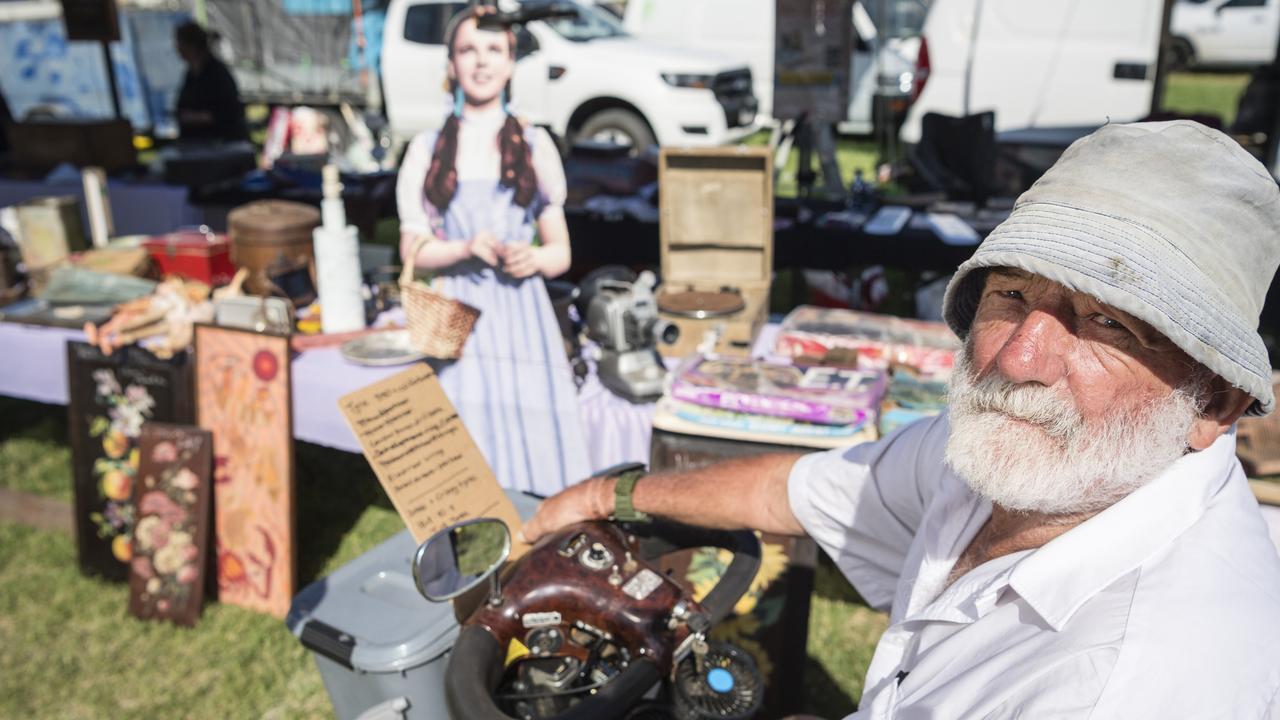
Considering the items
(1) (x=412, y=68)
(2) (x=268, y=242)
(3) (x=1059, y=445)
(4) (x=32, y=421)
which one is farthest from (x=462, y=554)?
(1) (x=412, y=68)

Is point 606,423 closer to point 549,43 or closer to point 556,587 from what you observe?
point 556,587

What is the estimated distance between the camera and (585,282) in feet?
10.6

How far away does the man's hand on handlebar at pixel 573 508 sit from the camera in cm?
167

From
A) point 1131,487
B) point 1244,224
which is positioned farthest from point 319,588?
point 1244,224

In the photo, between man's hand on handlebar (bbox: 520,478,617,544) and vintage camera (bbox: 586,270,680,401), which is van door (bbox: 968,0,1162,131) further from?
man's hand on handlebar (bbox: 520,478,617,544)

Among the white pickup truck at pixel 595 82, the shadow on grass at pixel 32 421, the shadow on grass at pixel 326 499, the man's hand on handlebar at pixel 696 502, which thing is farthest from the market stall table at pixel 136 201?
the man's hand on handlebar at pixel 696 502

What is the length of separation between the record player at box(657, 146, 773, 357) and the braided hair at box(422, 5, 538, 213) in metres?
0.59

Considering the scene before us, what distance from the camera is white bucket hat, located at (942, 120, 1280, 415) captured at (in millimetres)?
992

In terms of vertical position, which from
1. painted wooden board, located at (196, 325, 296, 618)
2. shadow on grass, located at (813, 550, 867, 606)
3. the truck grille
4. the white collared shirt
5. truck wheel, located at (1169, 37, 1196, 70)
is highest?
truck wheel, located at (1169, 37, 1196, 70)

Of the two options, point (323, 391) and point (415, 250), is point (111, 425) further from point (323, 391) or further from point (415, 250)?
point (415, 250)

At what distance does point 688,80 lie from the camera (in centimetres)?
767

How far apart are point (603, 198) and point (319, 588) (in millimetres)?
3397

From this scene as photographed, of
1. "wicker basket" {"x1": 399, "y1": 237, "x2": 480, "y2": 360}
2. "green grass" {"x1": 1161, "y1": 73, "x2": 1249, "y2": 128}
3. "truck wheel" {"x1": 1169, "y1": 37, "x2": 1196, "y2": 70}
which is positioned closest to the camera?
"wicker basket" {"x1": 399, "y1": 237, "x2": 480, "y2": 360}

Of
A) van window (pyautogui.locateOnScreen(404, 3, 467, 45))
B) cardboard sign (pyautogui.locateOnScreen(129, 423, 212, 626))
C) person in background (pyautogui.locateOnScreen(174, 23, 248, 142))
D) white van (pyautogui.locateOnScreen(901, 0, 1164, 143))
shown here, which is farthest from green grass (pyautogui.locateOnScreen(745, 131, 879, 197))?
cardboard sign (pyautogui.locateOnScreen(129, 423, 212, 626))
